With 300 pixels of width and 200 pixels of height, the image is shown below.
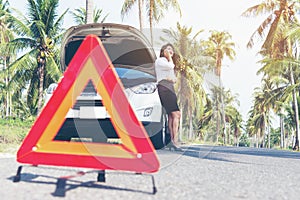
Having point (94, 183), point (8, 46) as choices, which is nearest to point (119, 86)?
point (94, 183)

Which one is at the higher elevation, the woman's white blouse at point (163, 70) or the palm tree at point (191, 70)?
the palm tree at point (191, 70)

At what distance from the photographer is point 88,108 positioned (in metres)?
3.99

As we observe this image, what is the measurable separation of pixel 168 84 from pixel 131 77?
0.92 meters

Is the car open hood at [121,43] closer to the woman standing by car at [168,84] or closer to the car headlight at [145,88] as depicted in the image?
the woman standing by car at [168,84]

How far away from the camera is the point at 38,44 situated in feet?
64.3

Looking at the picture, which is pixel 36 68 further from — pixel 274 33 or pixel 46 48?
pixel 274 33

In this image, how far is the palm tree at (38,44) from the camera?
62.5ft

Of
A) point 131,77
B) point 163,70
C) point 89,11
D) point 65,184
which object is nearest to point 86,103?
point 131,77

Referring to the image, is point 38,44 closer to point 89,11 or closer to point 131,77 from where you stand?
point 89,11

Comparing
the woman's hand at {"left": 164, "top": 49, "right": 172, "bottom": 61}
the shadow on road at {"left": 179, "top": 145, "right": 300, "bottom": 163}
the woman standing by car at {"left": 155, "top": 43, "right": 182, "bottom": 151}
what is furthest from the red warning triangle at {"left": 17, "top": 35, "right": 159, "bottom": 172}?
the shadow on road at {"left": 179, "top": 145, "right": 300, "bottom": 163}

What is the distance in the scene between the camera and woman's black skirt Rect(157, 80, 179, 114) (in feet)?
17.6

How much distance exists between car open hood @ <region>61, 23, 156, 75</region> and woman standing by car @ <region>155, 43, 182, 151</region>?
0.14 meters

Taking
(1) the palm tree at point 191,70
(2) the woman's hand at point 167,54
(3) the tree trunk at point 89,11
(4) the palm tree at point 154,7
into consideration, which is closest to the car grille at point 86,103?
(2) the woman's hand at point 167,54

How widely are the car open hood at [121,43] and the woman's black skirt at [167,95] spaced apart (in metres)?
0.25
